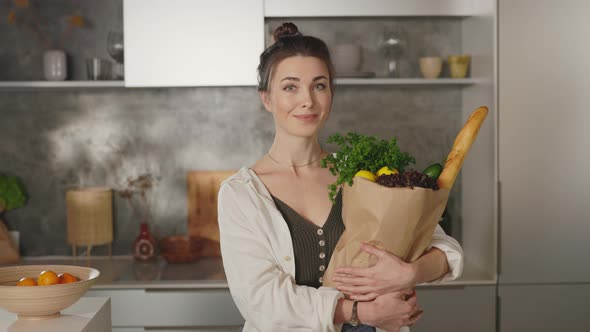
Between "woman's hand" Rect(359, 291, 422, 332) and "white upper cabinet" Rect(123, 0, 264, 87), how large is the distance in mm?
1713

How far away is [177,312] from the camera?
9.06 feet

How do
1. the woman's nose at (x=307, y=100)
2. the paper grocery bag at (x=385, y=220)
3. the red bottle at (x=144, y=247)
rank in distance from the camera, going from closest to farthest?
the paper grocery bag at (x=385, y=220)
the woman's nose at (x=307, y=100)
the red bottle at (x=144, y=247)

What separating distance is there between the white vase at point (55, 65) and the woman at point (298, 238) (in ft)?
5.87

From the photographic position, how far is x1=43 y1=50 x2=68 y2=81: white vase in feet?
10.1

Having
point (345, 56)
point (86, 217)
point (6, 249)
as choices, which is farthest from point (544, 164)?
point (6, 249)

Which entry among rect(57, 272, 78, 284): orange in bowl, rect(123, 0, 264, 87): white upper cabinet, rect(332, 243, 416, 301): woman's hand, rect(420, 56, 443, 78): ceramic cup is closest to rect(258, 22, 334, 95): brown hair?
rect(332, 243, 416, 301): woman's hand

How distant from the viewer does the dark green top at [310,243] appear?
1512 mm

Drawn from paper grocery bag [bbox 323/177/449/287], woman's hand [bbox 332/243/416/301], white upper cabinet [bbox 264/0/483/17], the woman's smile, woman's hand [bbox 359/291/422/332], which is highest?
white upper cabinet [bbox 264/0/483/17]

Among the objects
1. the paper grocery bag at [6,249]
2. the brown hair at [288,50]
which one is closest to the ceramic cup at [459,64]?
the brown hair at [288,50]

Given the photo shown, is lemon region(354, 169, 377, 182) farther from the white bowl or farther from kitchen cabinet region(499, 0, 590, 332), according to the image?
kitchen cabinet region(499, 0, 590, 332)

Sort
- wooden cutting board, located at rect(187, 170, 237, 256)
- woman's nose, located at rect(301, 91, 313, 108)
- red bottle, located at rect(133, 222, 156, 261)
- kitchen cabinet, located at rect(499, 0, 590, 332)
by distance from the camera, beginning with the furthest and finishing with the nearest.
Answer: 1. wooden cutting board, located at rect(187, 170, 237, 256)
2. red bottle, located at rect(133, 222, 156, 261)
3. kitchen cabinet, located at rect(499, 0, 590, 332)
4. woman's nose, located at rect(301, 91, 313, 108)

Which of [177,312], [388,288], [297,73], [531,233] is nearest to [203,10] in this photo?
[177,312]

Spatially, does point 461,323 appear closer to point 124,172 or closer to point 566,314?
point 566,314

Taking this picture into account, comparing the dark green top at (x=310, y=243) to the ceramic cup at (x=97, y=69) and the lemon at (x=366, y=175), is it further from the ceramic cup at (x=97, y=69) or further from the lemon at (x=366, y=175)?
the ceramic cup at (x=97, y=69)
